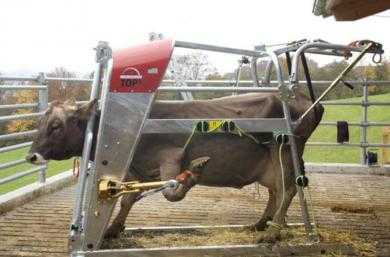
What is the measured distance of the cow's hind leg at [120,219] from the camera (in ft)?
19.1

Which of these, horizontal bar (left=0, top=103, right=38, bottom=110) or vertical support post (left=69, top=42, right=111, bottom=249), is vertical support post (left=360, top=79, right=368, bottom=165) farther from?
vertical support post (left=69, top=42, right=111, bottom=249)

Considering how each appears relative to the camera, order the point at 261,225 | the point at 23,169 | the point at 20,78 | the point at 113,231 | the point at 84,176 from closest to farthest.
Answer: the point at 84,176, the point at 113,231, the point at 261,225, the point at 20,78, the point at 23,169

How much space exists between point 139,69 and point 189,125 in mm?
663

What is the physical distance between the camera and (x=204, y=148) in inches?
220

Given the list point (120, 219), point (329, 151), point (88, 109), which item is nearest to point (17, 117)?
point (120, 219)

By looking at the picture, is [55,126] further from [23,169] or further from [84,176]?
[23,169]

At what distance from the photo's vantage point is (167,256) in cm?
509

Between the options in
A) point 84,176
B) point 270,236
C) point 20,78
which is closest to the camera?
point 84,176

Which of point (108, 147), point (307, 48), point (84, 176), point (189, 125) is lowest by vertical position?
point (84, 176)

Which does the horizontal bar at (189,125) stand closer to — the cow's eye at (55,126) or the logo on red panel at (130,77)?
the logo on red panel at (130,77)

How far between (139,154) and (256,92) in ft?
4.36

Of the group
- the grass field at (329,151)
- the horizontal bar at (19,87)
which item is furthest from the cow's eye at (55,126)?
the grass field at (329,151)

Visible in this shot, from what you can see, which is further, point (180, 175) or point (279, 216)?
point (279, 216)

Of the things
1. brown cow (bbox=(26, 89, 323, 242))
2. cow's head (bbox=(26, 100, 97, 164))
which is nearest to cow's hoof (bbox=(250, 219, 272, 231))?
brown cow (bbox=(26, 89, 323, 242))
